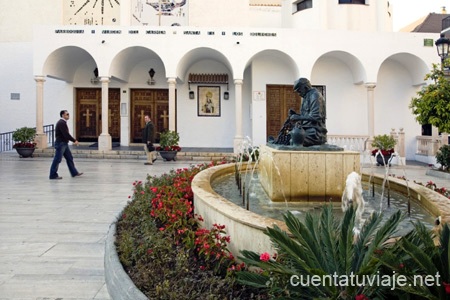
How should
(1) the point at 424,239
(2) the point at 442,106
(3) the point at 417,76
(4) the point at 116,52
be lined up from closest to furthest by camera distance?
(1) the point at 424,239 → (2) the point at 442,106 → (4) the point at 116,52 → (3) the point at 417,76

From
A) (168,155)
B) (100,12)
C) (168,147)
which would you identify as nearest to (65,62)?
(100,12)

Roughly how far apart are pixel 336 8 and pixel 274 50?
206 inches

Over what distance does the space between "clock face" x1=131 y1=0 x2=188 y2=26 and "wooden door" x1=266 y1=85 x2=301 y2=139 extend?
22.3 ft

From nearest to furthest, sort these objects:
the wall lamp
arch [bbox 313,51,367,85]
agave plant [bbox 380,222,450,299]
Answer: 1. agave plant [bbox 380,222,450,299]
2. arch [bbox 313,51,367,85]
3. the wall lamp

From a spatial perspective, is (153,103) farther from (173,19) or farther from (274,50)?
(274,50)

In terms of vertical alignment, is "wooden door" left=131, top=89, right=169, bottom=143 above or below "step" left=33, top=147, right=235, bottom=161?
above

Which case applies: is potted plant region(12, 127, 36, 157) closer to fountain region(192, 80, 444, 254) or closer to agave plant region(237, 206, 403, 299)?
fountain region(192, 80, 444, 254)

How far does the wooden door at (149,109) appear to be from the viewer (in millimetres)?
19469

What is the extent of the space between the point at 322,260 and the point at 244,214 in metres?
1.02

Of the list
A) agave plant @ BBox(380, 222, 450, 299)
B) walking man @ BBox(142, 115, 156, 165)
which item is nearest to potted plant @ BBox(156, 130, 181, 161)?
walking man @ BBox(142, 115, 156, 165)

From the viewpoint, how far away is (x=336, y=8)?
63.6 ft

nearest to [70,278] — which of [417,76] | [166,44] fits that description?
[166,44]

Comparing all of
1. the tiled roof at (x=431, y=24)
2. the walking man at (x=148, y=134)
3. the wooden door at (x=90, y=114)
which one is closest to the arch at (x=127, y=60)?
the wooden door at (x=90, y=114)

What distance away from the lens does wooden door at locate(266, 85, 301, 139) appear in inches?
715
